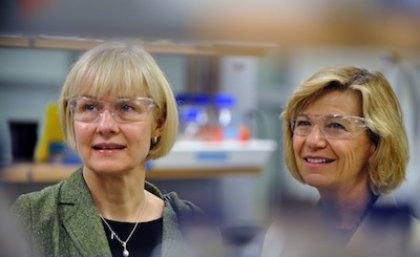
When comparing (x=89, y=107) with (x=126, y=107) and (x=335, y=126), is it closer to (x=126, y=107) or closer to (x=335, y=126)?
(x=126, y=107)

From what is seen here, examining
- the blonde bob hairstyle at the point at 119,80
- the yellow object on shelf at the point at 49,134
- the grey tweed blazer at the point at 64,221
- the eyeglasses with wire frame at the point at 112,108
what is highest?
the blonde bob hairstyle at the point at 119,80

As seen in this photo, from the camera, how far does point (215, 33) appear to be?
3.26 feet

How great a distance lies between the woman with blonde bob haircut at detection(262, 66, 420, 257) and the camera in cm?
103

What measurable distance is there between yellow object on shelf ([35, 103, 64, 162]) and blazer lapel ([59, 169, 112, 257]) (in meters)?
0.09

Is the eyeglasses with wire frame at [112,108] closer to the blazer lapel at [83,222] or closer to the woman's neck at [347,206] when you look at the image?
the blazer lapel at [83,222]

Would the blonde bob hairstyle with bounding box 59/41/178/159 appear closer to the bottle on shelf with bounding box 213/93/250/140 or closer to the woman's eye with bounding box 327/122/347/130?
the bottle on shelf with bounding box 213/93/250/140

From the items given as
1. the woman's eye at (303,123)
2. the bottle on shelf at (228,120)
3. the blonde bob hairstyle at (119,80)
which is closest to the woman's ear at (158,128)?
the blonde bob hairstyle at (119,80)

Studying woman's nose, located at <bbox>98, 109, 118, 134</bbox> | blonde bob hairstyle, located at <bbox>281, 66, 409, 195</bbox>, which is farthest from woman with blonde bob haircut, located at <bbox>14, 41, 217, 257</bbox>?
blonde bob hairstyle, located at <bbox>281, 66, 409, 195</bbox>

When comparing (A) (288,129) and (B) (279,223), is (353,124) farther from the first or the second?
(B) (279,223)

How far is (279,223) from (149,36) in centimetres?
38

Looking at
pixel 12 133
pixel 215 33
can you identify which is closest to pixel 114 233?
pixel 12 133

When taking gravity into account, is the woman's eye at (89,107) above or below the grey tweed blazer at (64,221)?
above

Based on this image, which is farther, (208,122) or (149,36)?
(208,122)

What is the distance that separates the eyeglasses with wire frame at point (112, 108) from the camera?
981mm
